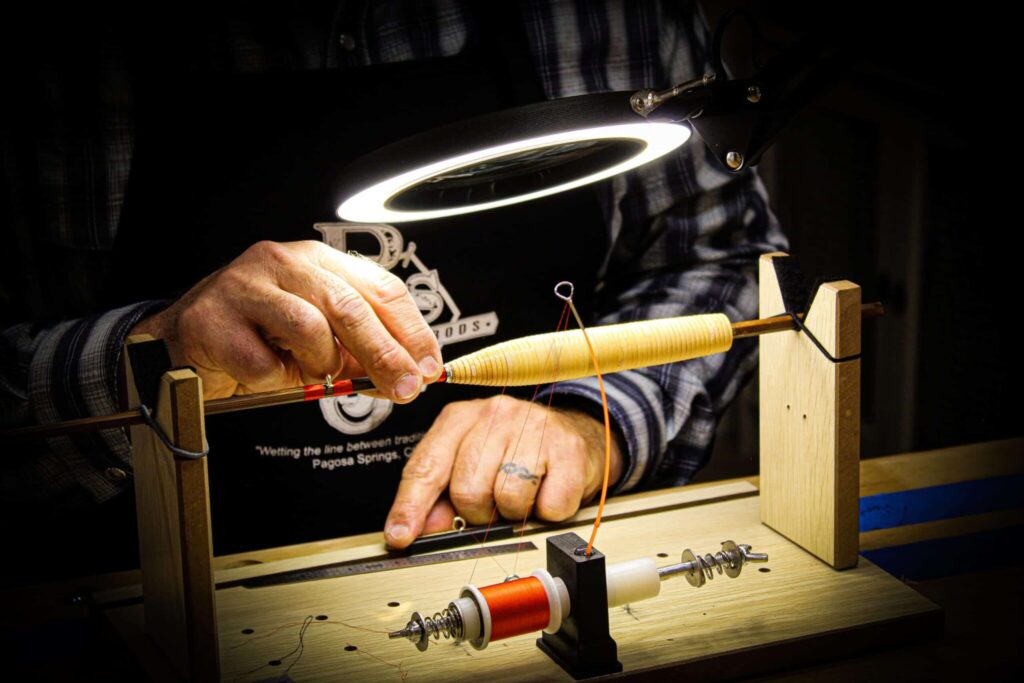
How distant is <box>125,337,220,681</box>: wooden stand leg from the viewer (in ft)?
3.10

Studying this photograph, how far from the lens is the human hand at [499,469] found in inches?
52.6

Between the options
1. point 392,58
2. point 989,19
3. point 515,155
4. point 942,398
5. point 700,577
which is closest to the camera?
point 515,155

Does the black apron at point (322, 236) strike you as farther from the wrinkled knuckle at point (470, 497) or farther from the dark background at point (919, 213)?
the dark background at point (919, 213)

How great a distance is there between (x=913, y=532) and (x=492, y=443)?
1.86ft

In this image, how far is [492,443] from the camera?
1402 millimetres

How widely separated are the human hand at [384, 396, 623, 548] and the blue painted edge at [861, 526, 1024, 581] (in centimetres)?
38

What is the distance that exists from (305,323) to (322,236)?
531 mm

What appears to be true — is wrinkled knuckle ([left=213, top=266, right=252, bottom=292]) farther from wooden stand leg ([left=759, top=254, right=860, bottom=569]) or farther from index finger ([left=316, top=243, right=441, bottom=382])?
wooden stand leg ([left=759, top=254, right=860, bottom=569])

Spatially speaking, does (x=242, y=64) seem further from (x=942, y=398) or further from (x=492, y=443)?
(x=942, y=398)

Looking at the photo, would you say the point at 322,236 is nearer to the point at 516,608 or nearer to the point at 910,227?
the point at 516,608

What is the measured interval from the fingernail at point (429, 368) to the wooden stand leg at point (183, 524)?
0.23m

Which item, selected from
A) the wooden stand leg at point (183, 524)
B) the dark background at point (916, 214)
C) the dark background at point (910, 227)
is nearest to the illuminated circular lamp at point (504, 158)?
the wooden stand leg at point (183, 524)

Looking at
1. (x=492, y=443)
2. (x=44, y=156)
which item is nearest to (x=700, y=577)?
(x=492, y=443)

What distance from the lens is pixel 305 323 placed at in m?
1.04
